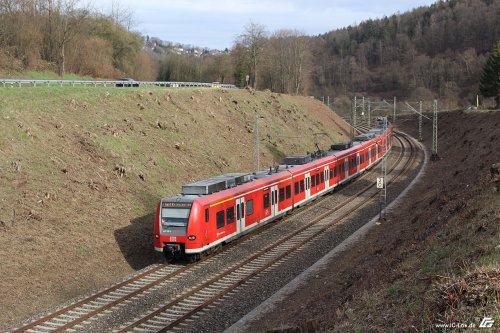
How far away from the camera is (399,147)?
244 feet

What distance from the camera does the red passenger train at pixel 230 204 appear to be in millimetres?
20875

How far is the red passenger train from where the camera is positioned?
68.5 feet

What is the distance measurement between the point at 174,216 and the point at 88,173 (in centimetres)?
714

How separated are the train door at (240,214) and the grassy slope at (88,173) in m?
4.09

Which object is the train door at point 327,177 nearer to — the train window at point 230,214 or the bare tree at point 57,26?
the train window at point 230,214

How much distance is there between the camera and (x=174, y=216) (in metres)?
21.1

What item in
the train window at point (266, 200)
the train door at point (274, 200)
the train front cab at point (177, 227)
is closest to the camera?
the train front cab at point (177, 227)

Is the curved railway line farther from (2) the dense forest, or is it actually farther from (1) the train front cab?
(2) the dense forest

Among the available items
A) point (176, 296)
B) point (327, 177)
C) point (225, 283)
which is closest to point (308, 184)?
point (327, 177)

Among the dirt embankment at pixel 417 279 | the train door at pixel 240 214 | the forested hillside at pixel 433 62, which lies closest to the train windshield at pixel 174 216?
the train door at pixel 240 214

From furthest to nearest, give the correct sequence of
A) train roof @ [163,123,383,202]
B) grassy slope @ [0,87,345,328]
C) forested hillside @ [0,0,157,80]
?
forested hillside @ [0,0,157,80] < train roof @ [163,123,383,202] < grassy slope @ [0,87,345,328]

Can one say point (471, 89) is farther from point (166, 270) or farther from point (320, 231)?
point (166, 270)

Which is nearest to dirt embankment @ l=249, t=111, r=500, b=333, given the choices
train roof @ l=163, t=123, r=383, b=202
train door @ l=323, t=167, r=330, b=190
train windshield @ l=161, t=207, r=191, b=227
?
train windshield @ l=161, t=207, r=191, b=227

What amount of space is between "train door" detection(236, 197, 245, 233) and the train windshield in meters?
3.73
